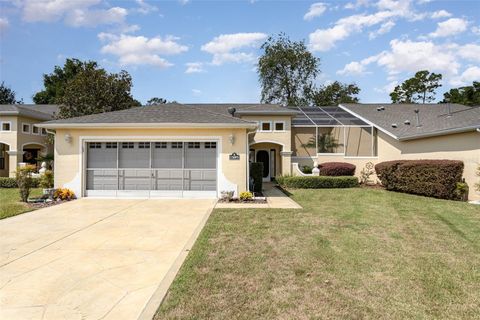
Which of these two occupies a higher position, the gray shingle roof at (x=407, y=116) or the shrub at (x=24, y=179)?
the gray shingle roof at (x=407, y=116)

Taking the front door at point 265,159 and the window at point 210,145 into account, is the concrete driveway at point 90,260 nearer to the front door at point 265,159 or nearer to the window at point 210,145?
the window at point 210,145

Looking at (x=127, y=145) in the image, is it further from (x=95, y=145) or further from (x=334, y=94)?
(x=334, y=94)

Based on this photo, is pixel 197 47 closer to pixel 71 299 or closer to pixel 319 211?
pixel 319 211

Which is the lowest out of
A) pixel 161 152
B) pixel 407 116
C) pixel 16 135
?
pixel 161 152

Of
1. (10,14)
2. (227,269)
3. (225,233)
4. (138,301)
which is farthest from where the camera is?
(10,14)

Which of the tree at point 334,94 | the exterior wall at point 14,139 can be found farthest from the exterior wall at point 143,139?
the tree at point 334,94

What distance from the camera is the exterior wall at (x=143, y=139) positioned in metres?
12.7

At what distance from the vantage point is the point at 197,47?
16.3 meters

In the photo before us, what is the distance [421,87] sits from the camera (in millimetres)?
41969

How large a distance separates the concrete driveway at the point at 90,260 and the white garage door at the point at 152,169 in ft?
9.85

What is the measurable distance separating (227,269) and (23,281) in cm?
313

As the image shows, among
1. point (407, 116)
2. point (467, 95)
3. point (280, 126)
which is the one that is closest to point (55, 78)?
point (280, 126)

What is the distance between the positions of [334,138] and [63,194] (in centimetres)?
1714

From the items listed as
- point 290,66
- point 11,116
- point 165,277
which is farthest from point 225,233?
point 290,66
